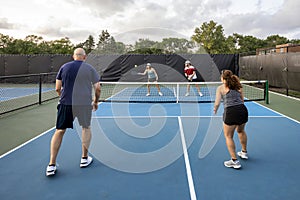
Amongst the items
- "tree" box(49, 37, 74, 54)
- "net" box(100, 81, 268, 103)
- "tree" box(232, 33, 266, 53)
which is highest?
"tree" box(232, 33, 266, 53)

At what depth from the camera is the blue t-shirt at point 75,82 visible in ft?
11.2

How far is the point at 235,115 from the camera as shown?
352 centimetres

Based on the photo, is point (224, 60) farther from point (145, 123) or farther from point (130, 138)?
point (130, 138)

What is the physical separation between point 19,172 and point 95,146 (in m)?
1.35

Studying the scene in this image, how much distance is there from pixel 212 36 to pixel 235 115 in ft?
113

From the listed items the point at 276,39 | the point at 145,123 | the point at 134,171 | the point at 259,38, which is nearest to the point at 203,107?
the point at 145,123

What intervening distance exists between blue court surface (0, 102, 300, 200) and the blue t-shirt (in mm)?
1004

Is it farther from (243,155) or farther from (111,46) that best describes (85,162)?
(111,46)

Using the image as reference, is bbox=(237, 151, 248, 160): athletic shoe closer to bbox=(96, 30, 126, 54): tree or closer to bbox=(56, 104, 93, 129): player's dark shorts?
bbox=(56, 104, 93, 129): player's dark shorts

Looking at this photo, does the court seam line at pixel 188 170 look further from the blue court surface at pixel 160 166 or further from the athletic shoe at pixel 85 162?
the athletic shoe at pixel 85 162

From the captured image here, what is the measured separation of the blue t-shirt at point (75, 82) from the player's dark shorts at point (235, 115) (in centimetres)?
198

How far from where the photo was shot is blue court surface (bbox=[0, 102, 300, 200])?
9.62 feet

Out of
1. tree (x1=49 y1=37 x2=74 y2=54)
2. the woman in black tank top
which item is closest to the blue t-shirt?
the woman in black tank top

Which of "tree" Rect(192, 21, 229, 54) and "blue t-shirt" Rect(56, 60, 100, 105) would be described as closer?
"blue t-shirt" Rect(56, 60, 100, 105)
